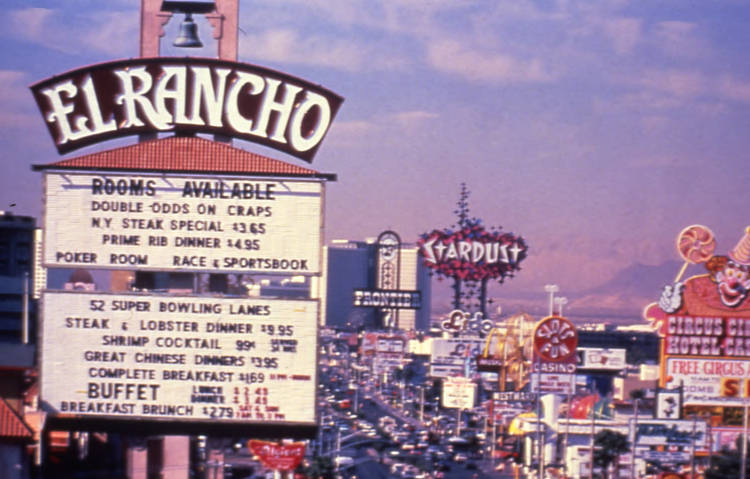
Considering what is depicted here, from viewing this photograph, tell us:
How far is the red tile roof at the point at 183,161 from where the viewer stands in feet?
69.6

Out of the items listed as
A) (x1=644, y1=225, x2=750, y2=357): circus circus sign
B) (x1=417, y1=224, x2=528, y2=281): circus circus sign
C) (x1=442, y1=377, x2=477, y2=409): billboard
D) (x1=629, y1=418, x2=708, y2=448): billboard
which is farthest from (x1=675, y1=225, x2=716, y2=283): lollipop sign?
(x1=417, y1=224, x2=528, y2=281): circus circus sign


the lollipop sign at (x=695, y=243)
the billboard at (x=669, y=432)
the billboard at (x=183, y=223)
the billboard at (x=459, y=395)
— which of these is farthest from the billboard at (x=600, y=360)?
the billboard at (x=183, y=223)

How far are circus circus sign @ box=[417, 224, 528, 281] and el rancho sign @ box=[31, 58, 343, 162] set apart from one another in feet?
269

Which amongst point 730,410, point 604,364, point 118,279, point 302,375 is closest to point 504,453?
point 604,364

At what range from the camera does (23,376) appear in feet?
91.1

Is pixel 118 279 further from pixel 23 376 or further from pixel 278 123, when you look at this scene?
pixel 278 123

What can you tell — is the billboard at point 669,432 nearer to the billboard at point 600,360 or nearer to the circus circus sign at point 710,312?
the circus circus sign at point 710,312

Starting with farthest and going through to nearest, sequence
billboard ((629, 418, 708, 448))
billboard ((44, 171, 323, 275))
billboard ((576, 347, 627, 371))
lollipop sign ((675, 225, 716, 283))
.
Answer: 1. billboard ((576, 347, 627, 371))
2. lollipop sign ((675, 225, 716, 283))
3. billboard ((629, 418, 708, 448))
4. billboard ((44, 171, 323, 275))

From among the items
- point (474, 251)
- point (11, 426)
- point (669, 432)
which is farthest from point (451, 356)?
point (11, 426)

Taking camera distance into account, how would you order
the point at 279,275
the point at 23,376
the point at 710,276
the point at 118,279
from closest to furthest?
the point at 279,275 < the point at 23,376 < the point at 118,279 < the point at 710,276

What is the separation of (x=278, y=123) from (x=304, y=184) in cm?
136

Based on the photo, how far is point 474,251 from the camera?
10462 centimetres

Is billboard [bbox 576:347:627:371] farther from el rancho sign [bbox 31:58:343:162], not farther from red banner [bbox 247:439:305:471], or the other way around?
el rancho sign [bbox 31:58:343:162]

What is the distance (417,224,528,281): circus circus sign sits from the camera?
104m
